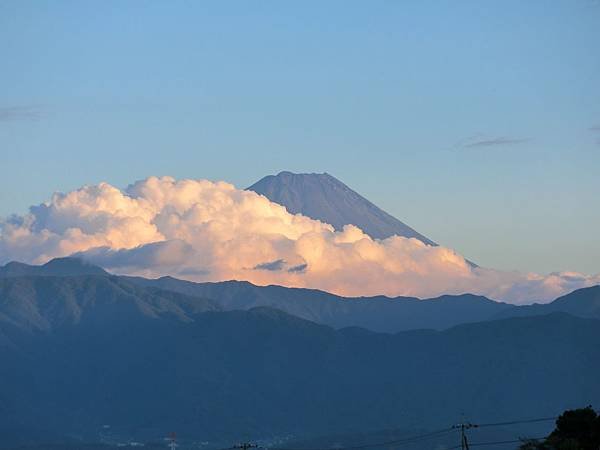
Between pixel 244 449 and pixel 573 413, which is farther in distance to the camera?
pixel 573 413

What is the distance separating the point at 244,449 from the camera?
159 meters

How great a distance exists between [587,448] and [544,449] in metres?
15.5

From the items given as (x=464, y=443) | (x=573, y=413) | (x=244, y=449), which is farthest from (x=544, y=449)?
(x=244, y=449)

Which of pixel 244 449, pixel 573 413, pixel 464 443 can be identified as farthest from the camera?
pixel 573 413

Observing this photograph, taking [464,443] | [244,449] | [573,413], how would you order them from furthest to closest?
[573,413] < [244,449] < [464,443]

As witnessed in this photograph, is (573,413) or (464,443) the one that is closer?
(464,443)

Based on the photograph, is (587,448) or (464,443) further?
(587,448)

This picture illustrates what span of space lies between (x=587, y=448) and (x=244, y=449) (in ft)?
125

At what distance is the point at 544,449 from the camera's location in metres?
149

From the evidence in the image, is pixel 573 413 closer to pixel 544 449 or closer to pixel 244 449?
pixel 544 449

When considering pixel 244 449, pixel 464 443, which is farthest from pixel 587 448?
pixel 244 449

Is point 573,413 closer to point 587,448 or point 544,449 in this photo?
point 587,448

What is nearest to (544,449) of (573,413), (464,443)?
(464,443)

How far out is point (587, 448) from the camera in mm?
162875
